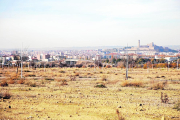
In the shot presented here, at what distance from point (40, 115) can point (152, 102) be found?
5751 millimetres

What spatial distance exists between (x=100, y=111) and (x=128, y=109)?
1.28m

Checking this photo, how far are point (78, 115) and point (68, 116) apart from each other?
0.40 metres

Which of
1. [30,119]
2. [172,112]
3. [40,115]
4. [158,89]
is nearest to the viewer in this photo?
[30,119]

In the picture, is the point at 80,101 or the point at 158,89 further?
the point at 158,89

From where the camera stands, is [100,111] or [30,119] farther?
[100,111]

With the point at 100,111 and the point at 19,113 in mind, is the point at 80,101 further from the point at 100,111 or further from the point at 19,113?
the point at 19,113

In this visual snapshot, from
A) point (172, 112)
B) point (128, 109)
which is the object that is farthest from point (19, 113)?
point (172, 112)

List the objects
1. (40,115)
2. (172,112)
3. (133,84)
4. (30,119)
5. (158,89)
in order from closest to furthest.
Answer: (30,119) → (40,115) → (172,112) → (158,89) → (133,84)

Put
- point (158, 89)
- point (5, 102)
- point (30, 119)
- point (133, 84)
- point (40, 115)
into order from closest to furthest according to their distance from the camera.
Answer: point (30, 119) → point (40, 115) → point (5, 102) → point (158, 89) → point (133, 84)

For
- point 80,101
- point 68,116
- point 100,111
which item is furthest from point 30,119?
point 80,101

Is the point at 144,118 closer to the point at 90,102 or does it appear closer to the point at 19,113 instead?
the point at 90,102

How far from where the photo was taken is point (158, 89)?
1659 centimetres

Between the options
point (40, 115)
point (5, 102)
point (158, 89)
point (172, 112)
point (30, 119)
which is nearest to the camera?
point (30, 119)

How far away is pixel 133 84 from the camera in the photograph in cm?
1886
